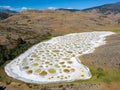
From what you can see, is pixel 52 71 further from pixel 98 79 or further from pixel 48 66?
pixel 98 79

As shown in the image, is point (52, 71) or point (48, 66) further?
point (48, 66)

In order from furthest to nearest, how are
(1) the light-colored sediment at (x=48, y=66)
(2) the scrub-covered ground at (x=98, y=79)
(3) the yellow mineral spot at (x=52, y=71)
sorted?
(3) the yellow mineral spot at (x=52, y=71), (1) the light-colored sediment at (x=48, y=66), (2) the scrub-covered ground at (x=98, y=79)

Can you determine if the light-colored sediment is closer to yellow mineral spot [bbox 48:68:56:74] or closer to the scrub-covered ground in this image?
yellow mineral spot [bbox 48:68:56:74]

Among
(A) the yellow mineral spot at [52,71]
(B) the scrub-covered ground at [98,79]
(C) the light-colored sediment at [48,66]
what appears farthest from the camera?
(A) the yellow mineral spot at [52,71]

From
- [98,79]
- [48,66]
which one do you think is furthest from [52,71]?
[98,79]

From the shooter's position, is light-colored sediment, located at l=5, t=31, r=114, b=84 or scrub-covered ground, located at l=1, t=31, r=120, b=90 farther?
light-colored sediment, located at l=5, t=31, r=114, b=84

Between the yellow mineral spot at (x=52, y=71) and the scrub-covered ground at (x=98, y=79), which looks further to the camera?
the yellow mineral spot at (x=52, y=71)

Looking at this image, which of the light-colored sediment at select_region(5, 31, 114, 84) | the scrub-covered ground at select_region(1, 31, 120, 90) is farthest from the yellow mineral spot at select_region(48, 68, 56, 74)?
the scrub-covered ground at select_region(1, 31, 120, 90)

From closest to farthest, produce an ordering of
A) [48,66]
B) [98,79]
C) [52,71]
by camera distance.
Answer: [98,79] < [52,71] < [48,66]

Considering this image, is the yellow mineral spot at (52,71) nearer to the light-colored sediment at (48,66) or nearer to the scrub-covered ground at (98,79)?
the light-colored sediment at (48,66)

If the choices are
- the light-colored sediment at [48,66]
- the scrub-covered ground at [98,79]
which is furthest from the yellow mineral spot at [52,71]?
the scrub-covered ground at [98,79]

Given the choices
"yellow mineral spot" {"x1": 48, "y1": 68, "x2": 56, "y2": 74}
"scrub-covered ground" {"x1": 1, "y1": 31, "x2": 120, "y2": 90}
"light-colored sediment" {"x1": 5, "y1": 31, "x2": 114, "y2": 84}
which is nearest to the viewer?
"scrub-covered ground" {"x1": 1, "y1": 31, "x2": 120, "y2": 90}
